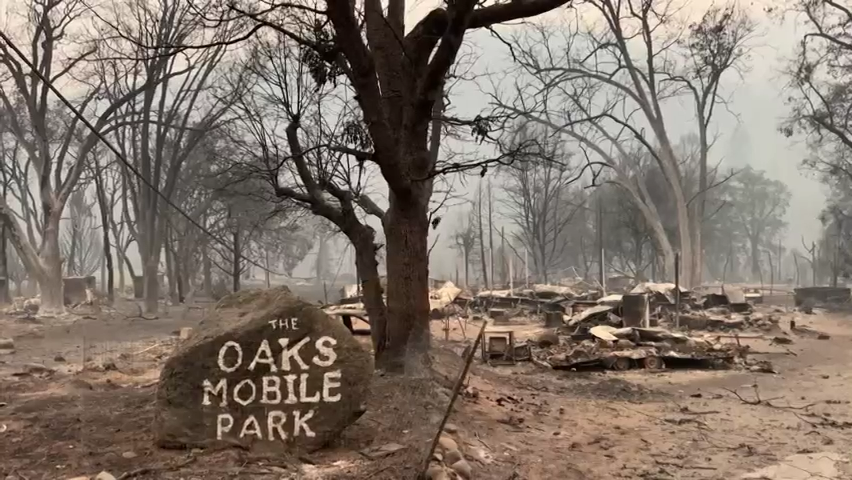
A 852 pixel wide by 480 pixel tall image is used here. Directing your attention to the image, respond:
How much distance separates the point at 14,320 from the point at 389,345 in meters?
17.4

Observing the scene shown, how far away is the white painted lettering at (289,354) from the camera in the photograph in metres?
5.69

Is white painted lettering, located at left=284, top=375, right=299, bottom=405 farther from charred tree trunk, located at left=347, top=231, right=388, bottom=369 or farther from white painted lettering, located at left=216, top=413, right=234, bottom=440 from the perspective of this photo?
charred tree trunk, located at left=347, top=231, right=388, bottom=369

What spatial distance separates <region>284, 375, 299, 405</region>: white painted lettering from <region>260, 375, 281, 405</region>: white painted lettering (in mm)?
63

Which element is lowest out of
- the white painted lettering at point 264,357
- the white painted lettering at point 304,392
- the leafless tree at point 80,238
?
the white painted lettering at point 304,392

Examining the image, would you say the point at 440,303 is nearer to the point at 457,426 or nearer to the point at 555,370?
the point at 555,370

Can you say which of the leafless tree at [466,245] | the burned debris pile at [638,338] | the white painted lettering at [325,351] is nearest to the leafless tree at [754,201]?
the leafless tree at [466,245]

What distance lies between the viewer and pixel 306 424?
5594 mm

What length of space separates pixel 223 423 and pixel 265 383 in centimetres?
43

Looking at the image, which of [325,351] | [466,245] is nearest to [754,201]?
[466,245]

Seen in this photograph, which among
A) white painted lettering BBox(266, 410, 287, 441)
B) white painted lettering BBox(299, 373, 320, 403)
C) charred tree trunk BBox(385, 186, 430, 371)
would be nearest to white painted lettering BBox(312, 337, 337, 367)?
white painted lettering BBox(299, 373, 320, 403)

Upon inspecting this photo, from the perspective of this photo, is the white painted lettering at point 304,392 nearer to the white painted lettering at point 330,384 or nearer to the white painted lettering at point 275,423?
the white painted lettering at point 330,384

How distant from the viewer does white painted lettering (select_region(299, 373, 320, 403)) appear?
5633 millimetres

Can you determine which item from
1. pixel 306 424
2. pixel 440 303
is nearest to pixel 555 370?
pixel 306 424

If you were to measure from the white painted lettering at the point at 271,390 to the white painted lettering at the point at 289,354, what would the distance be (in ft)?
0.38
